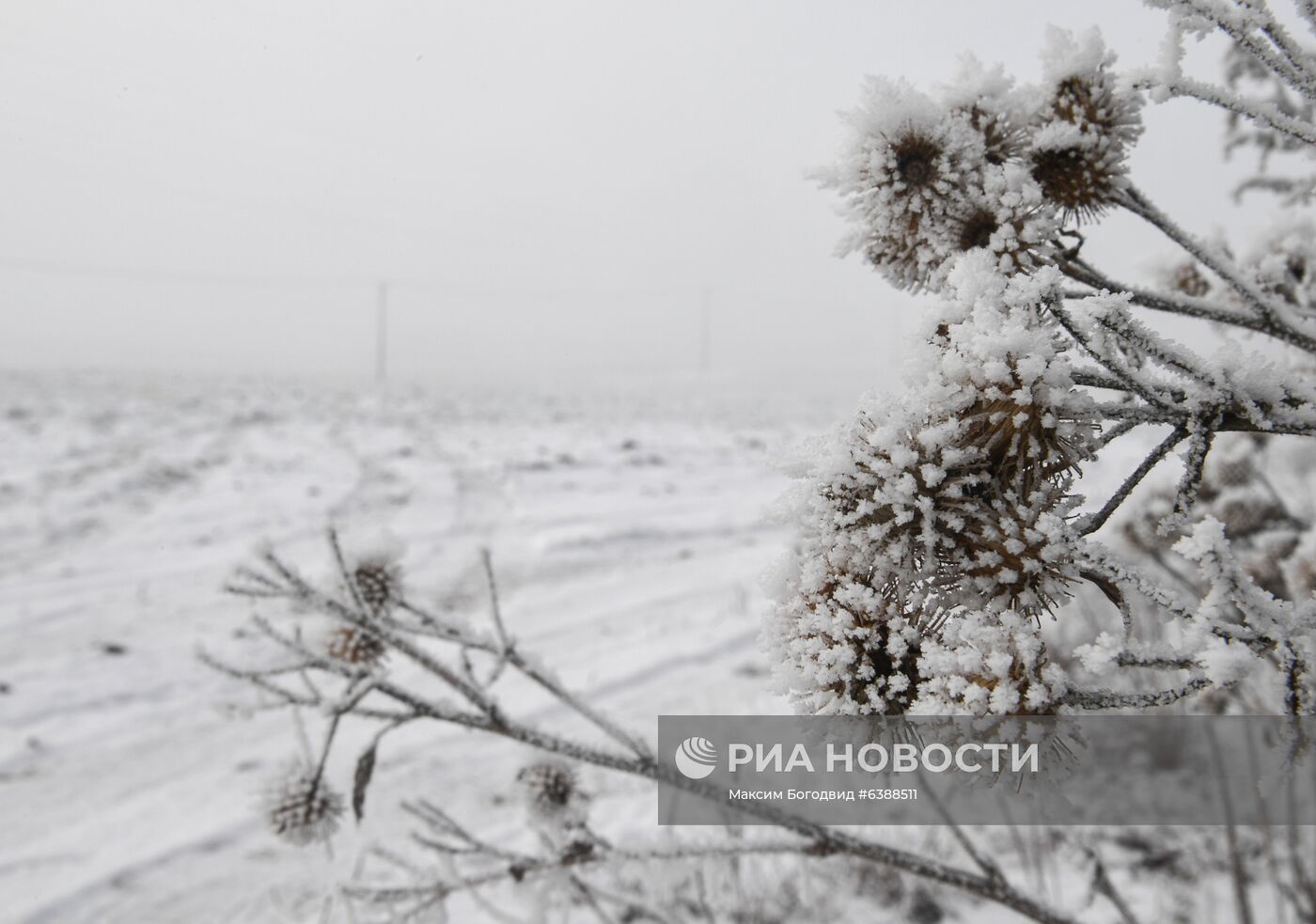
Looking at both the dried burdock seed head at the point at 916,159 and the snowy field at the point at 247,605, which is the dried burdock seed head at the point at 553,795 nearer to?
the snowy field at the point at 247,605

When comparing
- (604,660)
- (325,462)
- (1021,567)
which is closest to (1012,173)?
(1021,567)

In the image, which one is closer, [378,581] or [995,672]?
[995,672]

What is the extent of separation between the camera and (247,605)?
1.49 metres

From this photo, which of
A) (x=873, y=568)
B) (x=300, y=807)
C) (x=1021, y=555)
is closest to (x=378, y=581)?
(x=300, y=807)

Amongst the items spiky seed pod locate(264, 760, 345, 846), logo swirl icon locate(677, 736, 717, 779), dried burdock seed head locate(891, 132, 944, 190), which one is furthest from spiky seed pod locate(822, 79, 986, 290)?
spiky seed pod locate(264, 760, 345, 846)

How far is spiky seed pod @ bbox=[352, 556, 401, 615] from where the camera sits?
1.57 metres

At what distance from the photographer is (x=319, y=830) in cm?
172

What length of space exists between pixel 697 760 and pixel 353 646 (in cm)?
68

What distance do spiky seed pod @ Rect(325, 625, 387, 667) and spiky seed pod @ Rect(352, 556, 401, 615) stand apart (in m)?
0.06

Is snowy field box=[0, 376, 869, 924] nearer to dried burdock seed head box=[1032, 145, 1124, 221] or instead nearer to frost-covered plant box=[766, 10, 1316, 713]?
frost-covered plant box=[766, 10, 1316, 713]

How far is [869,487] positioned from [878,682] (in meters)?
0.15

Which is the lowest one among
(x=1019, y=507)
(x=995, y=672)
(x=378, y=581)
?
(x=378, y=581)

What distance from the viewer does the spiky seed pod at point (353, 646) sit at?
5.22 feet

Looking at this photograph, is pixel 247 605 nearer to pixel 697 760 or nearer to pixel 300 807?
pixel 300 807
